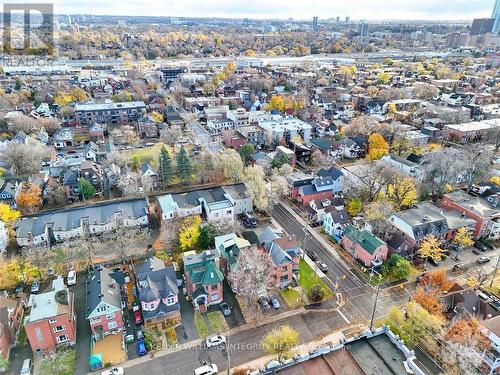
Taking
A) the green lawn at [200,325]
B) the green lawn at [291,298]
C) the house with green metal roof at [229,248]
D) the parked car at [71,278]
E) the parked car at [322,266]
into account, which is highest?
the house with green metal roof at [229,248]

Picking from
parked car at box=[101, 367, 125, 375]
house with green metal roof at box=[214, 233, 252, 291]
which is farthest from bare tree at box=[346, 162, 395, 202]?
parked car at box=[101, 367, 125, 375]

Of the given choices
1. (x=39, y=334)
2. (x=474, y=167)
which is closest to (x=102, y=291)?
(x=39, y=334)

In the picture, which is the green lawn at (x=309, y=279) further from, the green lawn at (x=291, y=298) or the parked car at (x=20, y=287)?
the parked car at (x=20, y=287)

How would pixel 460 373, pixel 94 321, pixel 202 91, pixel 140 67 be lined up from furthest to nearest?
pixel 140 67, pixel 202 91, pixel 94 321, pixel 460 373

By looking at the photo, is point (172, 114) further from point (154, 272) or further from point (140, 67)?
point (140, 67)

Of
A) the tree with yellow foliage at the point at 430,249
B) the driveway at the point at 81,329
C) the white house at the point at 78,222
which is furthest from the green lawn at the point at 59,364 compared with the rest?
the tree with yellow foliage at the point at 430,249

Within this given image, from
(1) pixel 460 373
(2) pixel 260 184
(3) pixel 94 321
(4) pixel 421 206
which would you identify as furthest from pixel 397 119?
(3) pixel 94 321
